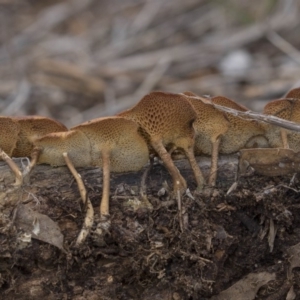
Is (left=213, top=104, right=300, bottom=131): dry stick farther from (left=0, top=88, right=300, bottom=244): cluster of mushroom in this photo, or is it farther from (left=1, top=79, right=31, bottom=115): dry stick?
(left=1, top=79, right=31, bottom=115): dry stick

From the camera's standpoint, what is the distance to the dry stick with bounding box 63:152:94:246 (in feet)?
5.47

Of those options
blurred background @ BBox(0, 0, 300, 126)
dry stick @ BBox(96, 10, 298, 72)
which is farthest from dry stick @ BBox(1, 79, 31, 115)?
dry stick @ BBox(96, 10, 298, 72)

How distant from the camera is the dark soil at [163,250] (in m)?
1.67

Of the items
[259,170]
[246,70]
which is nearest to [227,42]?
[246,70]

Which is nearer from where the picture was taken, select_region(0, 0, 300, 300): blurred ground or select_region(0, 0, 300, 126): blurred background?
select_region(0, 0, 300, 300): blurred ground

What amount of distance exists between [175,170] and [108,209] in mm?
245

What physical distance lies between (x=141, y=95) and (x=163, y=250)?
123 inches

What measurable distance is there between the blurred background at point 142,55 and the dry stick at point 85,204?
→ 266 centimetres

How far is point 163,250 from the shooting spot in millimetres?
1681

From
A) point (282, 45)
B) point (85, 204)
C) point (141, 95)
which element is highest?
point (85, 204)

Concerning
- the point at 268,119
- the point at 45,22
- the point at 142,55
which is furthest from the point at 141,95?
the point at 268,119

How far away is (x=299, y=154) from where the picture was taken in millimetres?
1765

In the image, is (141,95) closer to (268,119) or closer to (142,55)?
(142,55)

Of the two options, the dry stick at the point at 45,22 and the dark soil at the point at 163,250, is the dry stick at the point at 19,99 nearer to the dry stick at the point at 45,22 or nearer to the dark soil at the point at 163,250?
the dry stick at the point at 45,22
